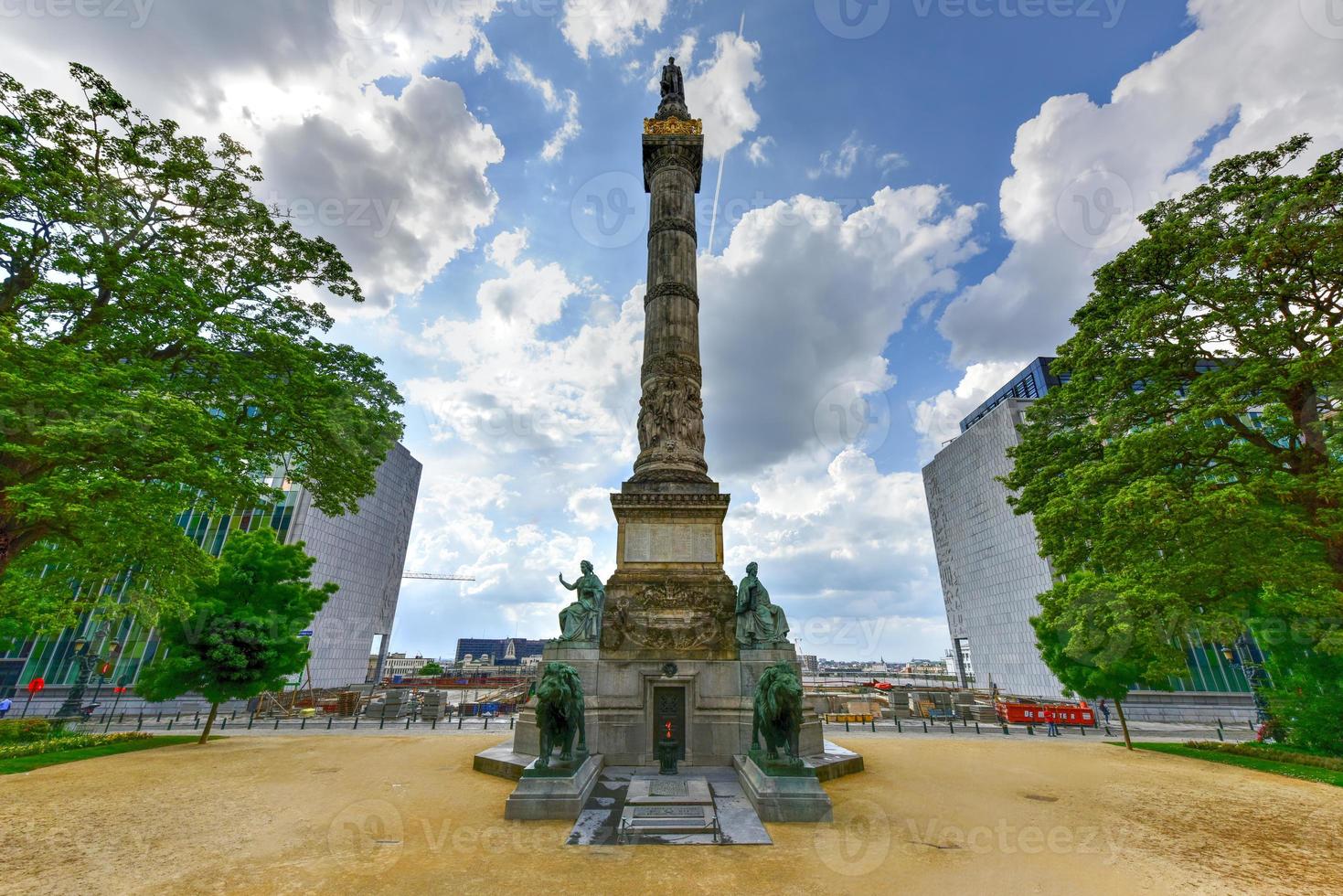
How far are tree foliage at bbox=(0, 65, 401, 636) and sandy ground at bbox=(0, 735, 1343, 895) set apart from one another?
5239 mm

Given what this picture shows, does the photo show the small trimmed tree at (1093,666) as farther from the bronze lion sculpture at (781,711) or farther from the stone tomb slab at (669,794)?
the stone tomb slab at (669,794)

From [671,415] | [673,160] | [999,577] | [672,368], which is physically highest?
[673,160]

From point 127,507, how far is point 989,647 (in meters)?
77.2

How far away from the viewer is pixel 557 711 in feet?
35.4

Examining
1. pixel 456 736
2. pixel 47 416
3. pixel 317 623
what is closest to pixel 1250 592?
pixel 456 736

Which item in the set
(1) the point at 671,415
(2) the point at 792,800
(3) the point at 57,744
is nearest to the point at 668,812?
(2) the point at 792,800

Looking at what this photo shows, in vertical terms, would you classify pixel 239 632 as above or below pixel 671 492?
below

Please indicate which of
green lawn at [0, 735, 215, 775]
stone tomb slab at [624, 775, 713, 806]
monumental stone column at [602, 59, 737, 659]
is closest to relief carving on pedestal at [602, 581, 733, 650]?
monumental stone column at [602, 59, 737, 659]

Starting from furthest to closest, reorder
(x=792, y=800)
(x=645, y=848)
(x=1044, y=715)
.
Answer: (x=1044, y=715) < (x=792, y=800) < (x=645, y=848)

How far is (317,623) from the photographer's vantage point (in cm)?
5344

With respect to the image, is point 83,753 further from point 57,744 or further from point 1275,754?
point 1275,754

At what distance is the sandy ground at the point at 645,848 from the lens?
22.3 feet

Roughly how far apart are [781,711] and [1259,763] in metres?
14.6

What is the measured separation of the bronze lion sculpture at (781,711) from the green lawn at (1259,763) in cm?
1233
